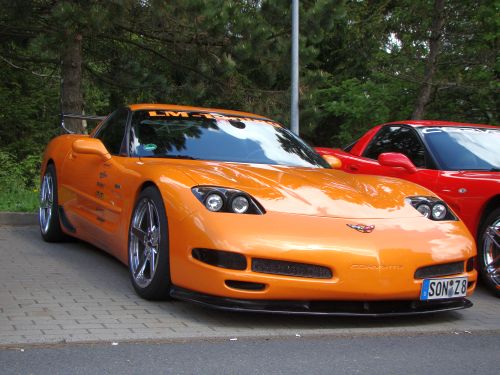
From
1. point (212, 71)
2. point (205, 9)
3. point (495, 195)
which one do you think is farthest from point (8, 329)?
point (212, 71)

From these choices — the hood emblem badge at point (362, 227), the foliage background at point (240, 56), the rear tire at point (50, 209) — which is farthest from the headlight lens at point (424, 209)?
the foliage background at point (240, 56)

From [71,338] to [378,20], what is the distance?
18.6m

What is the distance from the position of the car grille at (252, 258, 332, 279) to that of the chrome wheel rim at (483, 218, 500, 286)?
215 centimetres

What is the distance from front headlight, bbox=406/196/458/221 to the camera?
17.7ft

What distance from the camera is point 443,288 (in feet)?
16.3

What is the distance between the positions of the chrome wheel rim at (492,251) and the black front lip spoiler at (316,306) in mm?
1353

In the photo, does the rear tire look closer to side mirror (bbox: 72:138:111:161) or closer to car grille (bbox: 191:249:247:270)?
side mirror (bbox: 72:138:111:161)

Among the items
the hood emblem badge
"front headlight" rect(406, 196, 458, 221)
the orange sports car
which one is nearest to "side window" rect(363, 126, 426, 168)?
the orange sports car

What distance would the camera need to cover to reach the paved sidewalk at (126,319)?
4.48 m

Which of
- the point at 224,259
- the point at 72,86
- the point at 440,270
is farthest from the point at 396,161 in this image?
the point at 72,86

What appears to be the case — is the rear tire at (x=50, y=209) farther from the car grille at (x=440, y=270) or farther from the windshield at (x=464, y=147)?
the car grille at (x=440, y=270)

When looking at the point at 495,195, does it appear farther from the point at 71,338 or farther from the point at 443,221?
the point at 71,338

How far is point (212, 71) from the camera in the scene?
16.2 m

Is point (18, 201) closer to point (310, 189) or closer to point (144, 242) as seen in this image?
point (144, 242)
